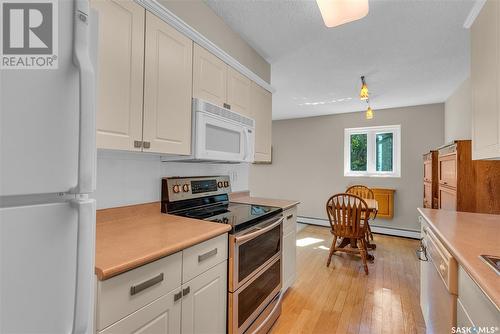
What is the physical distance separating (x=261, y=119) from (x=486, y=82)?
1.71 m

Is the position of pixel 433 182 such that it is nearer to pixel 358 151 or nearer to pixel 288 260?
pixel 358 151

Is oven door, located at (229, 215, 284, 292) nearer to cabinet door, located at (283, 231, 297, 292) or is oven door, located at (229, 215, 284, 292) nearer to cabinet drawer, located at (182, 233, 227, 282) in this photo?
cabinet drawer, located at (182, 233, 227, 282)

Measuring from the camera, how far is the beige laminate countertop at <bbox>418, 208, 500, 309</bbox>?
2.62ft

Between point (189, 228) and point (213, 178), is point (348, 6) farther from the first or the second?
point (213, 178)

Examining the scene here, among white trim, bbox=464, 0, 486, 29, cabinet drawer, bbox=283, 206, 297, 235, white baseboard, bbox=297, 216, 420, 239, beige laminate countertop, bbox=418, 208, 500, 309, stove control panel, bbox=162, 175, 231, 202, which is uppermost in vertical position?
white trim, bbox=464, 0, 486, 29

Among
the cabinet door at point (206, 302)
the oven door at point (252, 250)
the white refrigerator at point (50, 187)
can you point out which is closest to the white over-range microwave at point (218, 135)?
the oven door at point (252, 250)

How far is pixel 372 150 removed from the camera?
15.1ft

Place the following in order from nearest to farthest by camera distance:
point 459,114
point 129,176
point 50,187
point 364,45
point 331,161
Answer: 1. point 50,187
2. point 129,176
3. point 364,45
4. point 459,114
5. point 331,161

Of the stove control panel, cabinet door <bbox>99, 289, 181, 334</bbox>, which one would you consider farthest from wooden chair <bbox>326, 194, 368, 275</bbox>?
cabinet door <bbox>99, 289, 181, 334</bbox>

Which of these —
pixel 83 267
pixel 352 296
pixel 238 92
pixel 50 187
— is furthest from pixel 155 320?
pixel 352 296

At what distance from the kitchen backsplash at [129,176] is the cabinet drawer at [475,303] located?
173 centimetres

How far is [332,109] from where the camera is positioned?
4500 mm

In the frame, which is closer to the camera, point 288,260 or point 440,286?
point 440,286

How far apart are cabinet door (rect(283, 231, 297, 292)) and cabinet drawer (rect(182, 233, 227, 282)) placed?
3.21 feet
